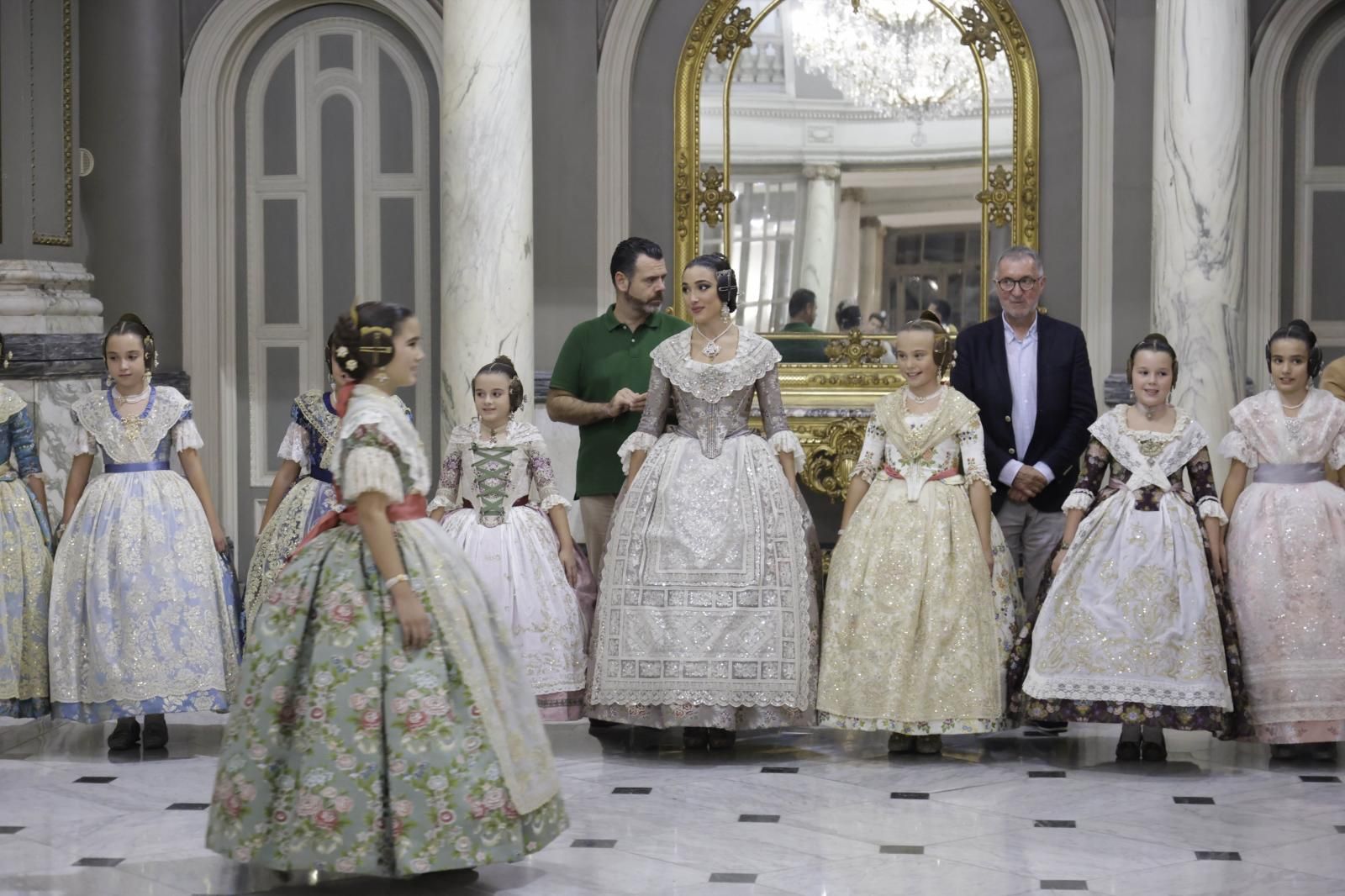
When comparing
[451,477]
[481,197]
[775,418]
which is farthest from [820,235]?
[451,477]

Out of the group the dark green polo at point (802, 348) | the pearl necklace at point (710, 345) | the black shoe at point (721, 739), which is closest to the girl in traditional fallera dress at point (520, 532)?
the black shoe at point (721, 739)

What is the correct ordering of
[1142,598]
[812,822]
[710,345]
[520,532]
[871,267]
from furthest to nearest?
[871,267], [520,532], [710,345], [1142,598], [812,822]

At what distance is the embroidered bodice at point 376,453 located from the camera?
13.7 feet

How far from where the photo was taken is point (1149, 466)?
566 centimetres

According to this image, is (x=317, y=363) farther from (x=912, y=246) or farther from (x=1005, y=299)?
(x=1005, y=299)

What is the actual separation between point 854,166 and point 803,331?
835 millimetres

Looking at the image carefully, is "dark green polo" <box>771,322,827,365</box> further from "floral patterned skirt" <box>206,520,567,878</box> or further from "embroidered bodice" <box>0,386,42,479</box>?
"floral patterned skirt" <box>206,520,567,878</box>

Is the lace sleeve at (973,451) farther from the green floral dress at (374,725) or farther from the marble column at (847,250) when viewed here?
the marble column at (847,250)

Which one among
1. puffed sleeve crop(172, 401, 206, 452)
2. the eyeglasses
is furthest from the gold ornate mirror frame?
puffed sleeve crop(172, 401, 206, 452)

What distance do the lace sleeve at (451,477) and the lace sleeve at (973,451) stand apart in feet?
5.39

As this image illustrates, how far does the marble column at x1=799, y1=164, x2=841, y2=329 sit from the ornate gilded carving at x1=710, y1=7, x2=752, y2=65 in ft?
2.19

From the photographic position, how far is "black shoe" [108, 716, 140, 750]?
5941 mm

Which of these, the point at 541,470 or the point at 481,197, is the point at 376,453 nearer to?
the point at 541,470

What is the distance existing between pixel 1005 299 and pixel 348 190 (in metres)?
4.14
